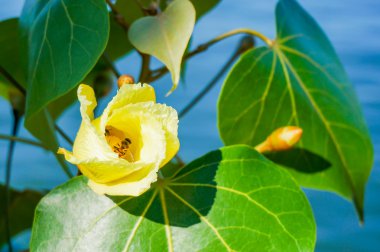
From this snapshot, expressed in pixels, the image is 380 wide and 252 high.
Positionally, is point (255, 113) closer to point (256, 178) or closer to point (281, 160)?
point (281, 160)

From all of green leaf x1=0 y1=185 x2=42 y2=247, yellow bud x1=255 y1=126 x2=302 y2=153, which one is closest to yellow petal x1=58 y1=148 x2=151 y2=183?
yellow bud x1=255 y1=126 x2=302 y2=153

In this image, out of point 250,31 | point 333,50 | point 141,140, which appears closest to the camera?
point 141,140

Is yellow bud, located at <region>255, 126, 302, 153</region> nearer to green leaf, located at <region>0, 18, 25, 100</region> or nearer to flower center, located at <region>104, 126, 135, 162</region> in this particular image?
flower center, located at <region>104, 126, 135, 162</region>

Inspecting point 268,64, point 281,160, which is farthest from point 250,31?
point 281,160

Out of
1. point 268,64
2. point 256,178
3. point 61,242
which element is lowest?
point 61,242

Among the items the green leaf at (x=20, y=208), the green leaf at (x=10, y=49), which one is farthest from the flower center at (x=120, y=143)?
the green leaf at (x=20, y=208)

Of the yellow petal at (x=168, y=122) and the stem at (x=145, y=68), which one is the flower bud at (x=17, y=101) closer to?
the stem at (x=145, y=68)

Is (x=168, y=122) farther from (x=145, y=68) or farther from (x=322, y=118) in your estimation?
(x=322, y=118)
